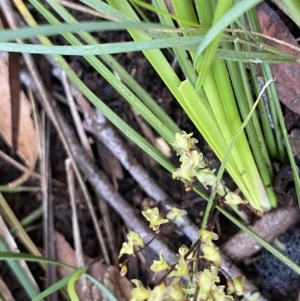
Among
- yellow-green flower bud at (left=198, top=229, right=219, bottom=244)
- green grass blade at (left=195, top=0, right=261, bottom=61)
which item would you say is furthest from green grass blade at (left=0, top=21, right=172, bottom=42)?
yellow-green flower bud at (left=198, top=229, right=219, bottom=244)

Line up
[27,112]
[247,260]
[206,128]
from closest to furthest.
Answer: [206,128], [247,260], [27,112]

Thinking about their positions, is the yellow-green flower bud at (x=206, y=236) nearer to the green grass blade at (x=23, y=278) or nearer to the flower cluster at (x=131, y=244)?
the flower cluster at (x=131, y=244)

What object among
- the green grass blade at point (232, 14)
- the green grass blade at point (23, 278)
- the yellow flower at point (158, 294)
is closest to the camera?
the green grass blade at point (232, 14)

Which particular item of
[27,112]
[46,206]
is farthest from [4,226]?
[27,112]

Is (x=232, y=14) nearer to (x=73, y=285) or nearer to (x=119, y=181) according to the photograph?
(x=73, y=285)

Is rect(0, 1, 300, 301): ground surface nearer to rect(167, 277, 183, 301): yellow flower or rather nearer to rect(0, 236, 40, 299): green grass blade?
rect(0, 236, 40, 299): green grass blade

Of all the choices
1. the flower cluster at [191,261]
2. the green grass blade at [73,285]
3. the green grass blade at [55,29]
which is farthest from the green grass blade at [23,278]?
the green grass blade at [55,29]

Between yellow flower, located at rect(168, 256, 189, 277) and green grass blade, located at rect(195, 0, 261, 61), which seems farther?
yellow flower, located at rect(168, 256, 189, 277)

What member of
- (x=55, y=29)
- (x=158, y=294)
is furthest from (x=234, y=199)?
(x=55, y=29)

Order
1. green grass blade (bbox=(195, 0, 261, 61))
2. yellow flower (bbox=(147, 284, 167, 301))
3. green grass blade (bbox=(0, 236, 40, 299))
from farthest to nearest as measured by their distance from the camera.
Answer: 1. green grass blade (bbox=(0, 236, 40, 299))
2. yellow flower (bbox=(147, 284, 167, 301))
3. green grass blade (bbox=(195, 0, 261, 61))

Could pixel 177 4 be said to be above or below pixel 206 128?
above

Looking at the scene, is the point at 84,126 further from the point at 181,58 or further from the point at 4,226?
the point at 181,58
